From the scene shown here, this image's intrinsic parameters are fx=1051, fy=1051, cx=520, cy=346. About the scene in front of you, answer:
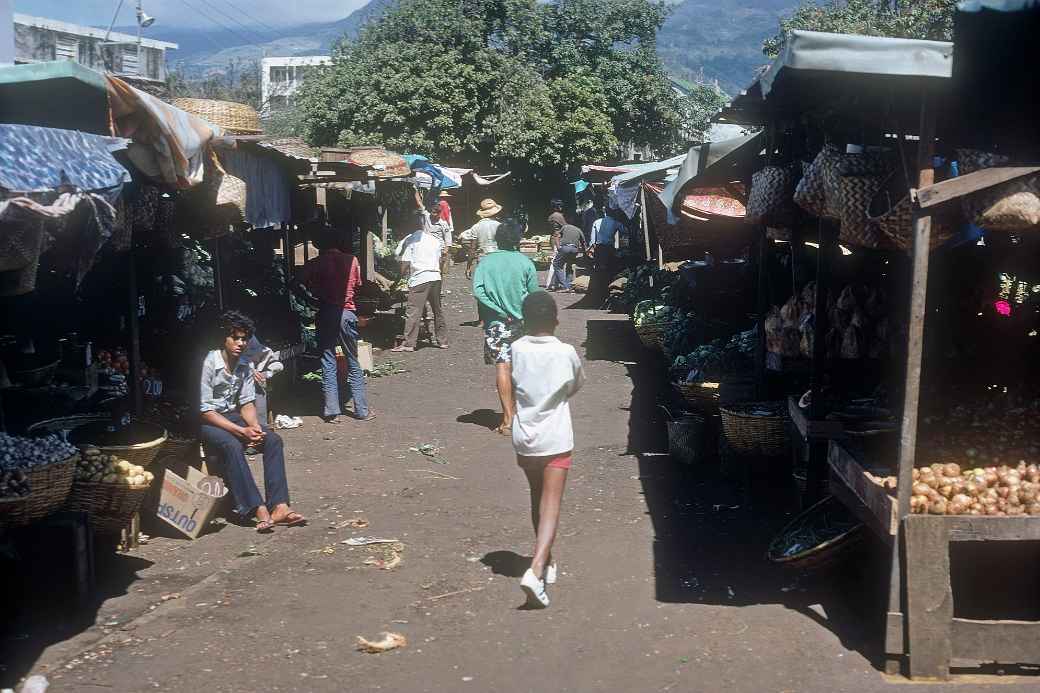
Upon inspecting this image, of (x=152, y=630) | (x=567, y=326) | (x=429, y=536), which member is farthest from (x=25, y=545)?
(x=567, y=326)

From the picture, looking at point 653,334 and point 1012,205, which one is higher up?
point 1012,205

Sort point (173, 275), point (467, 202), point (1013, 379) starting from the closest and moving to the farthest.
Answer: point (1013, 379) < point (173, 275) < point (467, 202)

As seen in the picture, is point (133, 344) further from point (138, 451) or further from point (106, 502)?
point (106, 502)

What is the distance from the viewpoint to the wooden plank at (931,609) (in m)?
5.05

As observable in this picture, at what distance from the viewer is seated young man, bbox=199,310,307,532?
25.3 feet

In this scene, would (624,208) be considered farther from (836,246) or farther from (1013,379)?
(1013,379)

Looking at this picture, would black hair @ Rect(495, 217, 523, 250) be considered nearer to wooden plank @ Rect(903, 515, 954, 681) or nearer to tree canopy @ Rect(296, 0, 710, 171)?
wooden plank @ Rect(903, 515, 954, 681)

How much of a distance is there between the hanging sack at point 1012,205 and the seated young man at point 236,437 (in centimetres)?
507

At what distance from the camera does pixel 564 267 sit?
2483cm

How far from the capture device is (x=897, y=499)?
5152mm

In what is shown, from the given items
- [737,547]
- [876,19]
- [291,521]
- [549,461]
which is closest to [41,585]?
[291,521]

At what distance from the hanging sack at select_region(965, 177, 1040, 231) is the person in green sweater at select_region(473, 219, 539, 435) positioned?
5855 mm

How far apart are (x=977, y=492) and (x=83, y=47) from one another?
6835 centimetres

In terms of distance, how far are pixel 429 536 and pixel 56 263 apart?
3144 mm
